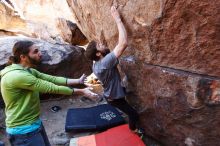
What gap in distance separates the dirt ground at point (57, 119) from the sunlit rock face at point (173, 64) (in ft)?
2.60

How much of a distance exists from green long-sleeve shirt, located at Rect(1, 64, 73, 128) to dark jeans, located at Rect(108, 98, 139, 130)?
1.39 m

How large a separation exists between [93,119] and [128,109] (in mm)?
1037

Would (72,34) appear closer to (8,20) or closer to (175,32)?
(175,32)

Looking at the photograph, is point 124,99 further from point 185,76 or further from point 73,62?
point 73,62

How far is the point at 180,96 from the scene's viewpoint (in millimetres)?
4035

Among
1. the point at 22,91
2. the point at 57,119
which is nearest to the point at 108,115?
the point at 57,119

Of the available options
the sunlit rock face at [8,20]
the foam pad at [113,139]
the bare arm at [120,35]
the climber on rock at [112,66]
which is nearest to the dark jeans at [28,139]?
the climber on rock at [112,66]

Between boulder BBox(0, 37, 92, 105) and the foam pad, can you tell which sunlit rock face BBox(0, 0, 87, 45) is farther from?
the foam pad

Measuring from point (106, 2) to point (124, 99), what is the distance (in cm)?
135

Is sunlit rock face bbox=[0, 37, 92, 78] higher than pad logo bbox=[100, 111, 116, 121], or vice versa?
sunlit rock face bbox=[0, 37, 92, 78]

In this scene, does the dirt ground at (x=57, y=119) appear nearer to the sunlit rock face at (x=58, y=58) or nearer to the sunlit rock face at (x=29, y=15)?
the sunlit rock face at (x=58, y=58)

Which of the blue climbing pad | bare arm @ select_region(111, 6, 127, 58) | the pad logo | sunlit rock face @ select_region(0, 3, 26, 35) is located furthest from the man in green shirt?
sunlit rock face @ select_region(0, 3, 26, 35)

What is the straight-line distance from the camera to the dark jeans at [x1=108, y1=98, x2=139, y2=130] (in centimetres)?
474

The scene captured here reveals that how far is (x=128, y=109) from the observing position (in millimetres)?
4816
